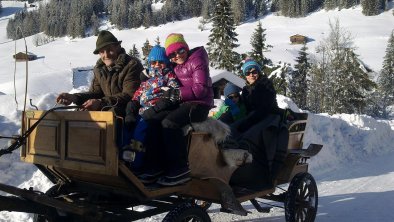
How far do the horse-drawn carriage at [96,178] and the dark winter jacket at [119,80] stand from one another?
2.16 feet

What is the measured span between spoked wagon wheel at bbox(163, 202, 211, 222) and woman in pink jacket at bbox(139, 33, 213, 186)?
24cm

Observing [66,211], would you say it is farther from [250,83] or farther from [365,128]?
[365,128]

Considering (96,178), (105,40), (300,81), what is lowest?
(300,81)

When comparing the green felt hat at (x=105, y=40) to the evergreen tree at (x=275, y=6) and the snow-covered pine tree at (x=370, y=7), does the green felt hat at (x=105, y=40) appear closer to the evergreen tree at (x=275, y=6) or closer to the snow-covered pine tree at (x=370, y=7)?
the snow-covered pine tree at (x=370, y=7)

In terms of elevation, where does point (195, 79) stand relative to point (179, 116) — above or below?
above

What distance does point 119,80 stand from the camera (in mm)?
4867

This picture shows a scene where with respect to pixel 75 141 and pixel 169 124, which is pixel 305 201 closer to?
pixel 169 124

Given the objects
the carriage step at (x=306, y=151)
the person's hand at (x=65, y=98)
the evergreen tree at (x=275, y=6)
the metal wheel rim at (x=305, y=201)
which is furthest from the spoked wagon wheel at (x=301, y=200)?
the evergreen tree at (x=275, y=6)

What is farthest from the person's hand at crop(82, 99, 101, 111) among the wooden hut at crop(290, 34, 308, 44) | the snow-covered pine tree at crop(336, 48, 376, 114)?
the wooden hut at crop(290, 34, 308, 44)

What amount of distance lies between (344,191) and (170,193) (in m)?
4.68

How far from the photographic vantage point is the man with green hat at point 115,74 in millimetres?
4703

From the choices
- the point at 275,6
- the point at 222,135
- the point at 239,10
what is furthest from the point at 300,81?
the point at 275,6

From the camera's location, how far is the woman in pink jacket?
4.22m

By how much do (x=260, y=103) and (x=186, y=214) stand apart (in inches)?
89.1
